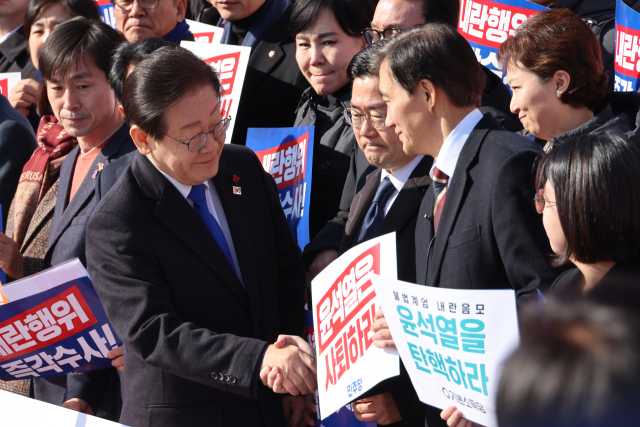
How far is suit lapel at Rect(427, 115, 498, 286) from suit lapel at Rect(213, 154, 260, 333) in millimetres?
734

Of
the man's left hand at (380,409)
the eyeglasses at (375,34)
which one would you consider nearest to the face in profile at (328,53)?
the eyeglasses at (375,34)

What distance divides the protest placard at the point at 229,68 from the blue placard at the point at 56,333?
58.8 inches

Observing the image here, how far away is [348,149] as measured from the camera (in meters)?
3.66

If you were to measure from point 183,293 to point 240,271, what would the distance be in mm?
258

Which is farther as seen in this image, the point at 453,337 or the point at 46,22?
the point at 46,22

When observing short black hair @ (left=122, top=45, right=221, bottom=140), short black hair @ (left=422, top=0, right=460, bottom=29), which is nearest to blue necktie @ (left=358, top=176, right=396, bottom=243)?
short black hair @ (left=122, top=45, right=221, bottom=140)

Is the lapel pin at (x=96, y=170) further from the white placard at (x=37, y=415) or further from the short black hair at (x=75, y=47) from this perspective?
the white placard at (x=37, y=415)

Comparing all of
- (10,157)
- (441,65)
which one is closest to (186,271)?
(441,65)

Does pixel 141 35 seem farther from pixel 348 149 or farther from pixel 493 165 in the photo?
pixel 493 165

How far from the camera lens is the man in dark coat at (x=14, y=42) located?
5914 mm

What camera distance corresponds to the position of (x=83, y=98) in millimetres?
3732

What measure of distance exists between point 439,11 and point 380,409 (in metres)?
2.22

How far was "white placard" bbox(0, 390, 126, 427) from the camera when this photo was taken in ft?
7.44

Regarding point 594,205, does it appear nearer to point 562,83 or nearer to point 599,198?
point 599,198
